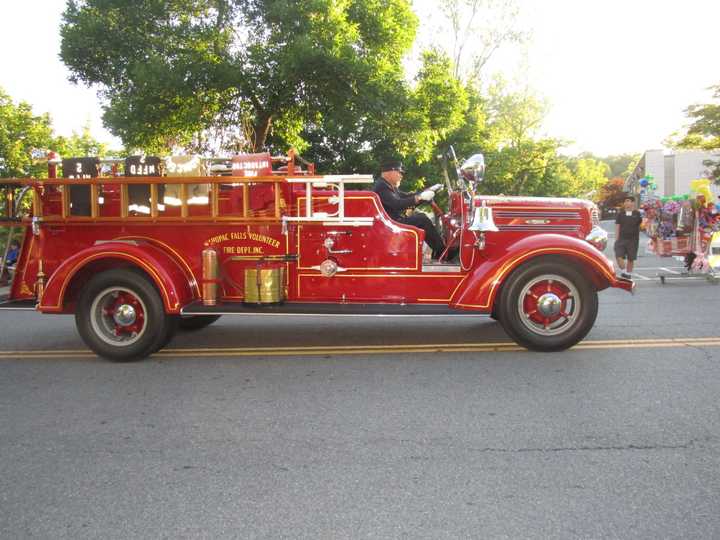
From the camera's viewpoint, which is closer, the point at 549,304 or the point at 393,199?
the point at 549,304

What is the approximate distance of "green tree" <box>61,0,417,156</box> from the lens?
15.9 meters

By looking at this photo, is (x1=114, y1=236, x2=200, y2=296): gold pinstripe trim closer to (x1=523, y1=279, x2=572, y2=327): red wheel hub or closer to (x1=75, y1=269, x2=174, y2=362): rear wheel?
(x1=75, y1=269, x2=174, y2=362): rear wheel

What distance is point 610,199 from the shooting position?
266 feet

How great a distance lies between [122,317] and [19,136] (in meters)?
32.5

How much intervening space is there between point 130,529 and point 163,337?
11.3 feet

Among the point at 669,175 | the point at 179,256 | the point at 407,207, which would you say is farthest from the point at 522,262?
the point at 669,175

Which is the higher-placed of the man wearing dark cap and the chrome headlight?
the man wearing dark cap

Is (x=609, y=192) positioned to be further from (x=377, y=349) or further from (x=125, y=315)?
(x=125, y=315)

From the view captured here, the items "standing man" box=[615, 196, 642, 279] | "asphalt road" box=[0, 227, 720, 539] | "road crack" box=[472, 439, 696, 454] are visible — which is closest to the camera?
"asphalt road" box=[0, 227, 720, 539]

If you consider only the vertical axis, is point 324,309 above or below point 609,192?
below

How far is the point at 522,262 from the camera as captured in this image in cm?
611

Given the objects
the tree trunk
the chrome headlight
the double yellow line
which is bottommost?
the double yellow line

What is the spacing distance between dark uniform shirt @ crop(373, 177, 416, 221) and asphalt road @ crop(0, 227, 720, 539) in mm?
1400

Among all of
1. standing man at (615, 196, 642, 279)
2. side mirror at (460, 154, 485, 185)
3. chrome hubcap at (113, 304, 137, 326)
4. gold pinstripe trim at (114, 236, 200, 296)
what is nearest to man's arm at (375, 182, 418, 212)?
side mirror at (460, 154, 485, 185)
